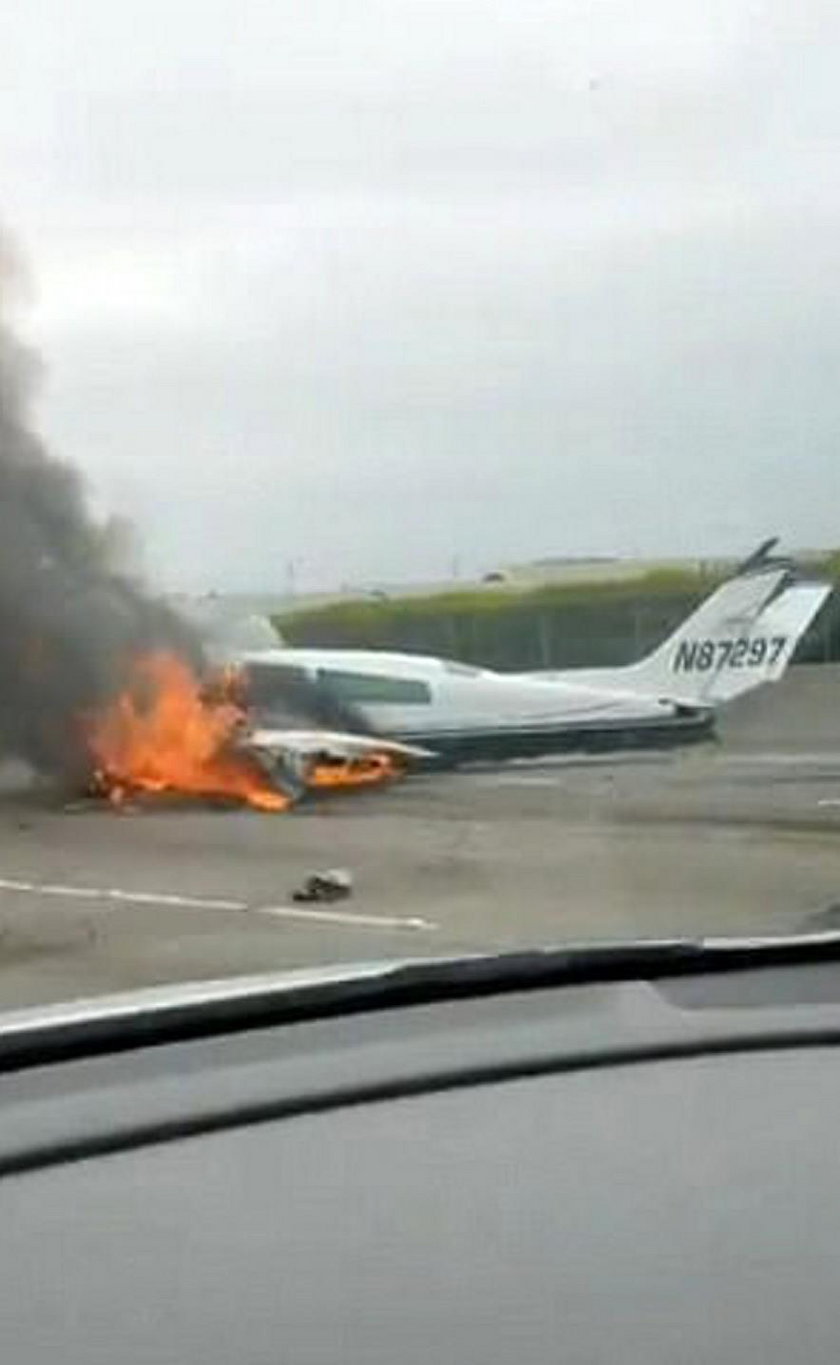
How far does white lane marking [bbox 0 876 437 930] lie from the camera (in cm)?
451

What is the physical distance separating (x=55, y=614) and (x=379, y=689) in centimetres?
83

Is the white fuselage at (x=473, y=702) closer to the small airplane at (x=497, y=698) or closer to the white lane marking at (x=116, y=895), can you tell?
the small airplane at (x=497, y=698)

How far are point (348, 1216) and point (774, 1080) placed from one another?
0.23 meters

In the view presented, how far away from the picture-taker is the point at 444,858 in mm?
4945

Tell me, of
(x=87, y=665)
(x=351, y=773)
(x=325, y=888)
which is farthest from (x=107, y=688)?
(x=325, y=888)

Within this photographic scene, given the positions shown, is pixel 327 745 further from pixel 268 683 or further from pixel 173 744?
pixel 173 744

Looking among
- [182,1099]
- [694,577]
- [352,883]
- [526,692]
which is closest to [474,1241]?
[182,1099]

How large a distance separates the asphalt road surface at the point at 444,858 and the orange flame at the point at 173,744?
0.37 feet

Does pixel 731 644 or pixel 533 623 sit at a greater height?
pixel 533 623

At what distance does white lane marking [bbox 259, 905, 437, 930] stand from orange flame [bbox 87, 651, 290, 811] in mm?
859

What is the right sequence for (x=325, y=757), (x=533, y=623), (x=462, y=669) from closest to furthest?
(x=533, y=623)
(x=325, y=757)
(x=462, y=669)

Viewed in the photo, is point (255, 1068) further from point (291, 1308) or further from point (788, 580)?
point (788, 580)

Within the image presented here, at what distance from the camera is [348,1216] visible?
3.69 ft

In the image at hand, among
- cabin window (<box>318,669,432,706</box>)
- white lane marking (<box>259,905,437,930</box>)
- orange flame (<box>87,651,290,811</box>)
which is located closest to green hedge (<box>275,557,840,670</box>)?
cabin window (<box>318,669,432,706</box>)
